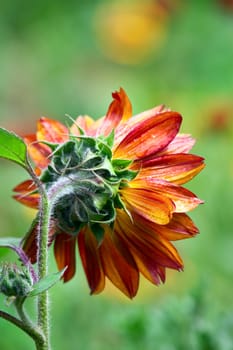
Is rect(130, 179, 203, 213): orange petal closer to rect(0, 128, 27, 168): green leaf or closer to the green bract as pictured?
the green bract

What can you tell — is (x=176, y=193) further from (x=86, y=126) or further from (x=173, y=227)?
(x=86, y=126)

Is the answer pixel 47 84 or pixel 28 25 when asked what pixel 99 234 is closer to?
pixel 47 84

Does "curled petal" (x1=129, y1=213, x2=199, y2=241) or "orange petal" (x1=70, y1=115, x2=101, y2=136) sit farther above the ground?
"orange petal" (x1=70, y1=115, x2=101, y2=136)

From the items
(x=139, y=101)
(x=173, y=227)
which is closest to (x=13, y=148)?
(x=173, y=227)

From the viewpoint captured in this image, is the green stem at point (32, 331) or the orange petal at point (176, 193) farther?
the orange petal at point (176, 193)

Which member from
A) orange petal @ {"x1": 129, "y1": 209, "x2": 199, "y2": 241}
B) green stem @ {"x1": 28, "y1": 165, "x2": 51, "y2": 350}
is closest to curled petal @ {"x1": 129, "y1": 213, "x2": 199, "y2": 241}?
orange petal @ {"x1": 129, "y1": 209, "x2": 199, "y2": 241}

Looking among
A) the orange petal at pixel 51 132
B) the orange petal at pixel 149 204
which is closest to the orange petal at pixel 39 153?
the orange petal at pixel 51 132

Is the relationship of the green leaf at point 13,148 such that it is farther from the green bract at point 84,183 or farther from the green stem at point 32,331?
the green stem at point 32,331
